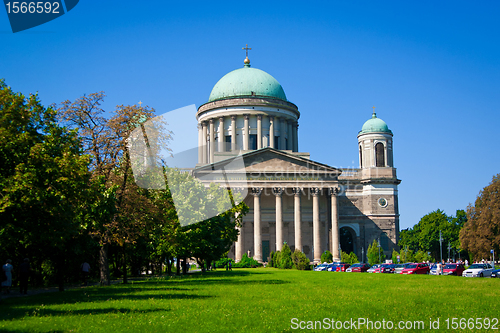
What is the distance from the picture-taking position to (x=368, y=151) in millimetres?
83188

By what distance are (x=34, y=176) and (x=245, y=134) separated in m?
64.8

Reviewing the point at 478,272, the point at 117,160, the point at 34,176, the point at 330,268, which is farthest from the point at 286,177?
the point at 34,176

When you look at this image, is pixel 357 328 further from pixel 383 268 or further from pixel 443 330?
→ pixel 383 268

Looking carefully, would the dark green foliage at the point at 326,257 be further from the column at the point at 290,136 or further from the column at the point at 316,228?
the column at the point at 290,136

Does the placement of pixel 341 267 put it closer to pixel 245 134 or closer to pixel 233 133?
pixel 245 134

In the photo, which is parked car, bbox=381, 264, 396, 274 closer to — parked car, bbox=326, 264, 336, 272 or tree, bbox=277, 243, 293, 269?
parked car, bbox=326, 264, 336, 272

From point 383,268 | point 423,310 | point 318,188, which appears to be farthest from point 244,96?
point 423,310

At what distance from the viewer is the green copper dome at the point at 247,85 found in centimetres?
8506

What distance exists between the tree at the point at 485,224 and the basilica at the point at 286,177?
1716 centimetres

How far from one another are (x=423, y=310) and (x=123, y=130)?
64.9ft

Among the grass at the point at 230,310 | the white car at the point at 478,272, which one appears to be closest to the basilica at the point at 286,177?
the white car at the point at 478,272

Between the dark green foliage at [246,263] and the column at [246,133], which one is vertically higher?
the column at [246,133]

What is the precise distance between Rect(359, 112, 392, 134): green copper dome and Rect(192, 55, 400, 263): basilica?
0.16m

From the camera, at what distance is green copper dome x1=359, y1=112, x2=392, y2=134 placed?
83125mm
